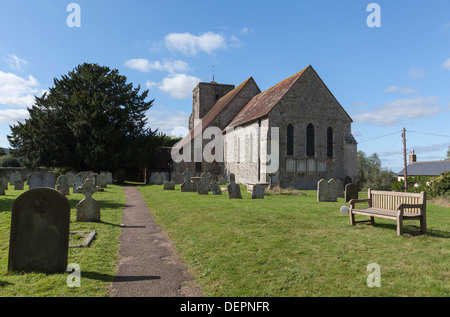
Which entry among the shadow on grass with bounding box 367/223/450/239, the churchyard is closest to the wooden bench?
the shadow on grass with bounding box 367/223/450/239

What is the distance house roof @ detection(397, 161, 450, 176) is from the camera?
35.6 meters

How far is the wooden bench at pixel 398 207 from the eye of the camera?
6.51 meters

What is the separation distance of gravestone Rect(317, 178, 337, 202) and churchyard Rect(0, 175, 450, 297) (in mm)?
4752

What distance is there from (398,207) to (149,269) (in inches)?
212

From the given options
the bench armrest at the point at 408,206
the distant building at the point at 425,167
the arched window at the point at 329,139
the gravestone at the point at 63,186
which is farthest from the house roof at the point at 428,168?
the gravestone at the point at 63,186

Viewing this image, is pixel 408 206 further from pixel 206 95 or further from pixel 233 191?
pixel 206 95

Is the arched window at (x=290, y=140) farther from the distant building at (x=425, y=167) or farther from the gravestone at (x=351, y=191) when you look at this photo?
the distant building at (x=425, y=167)

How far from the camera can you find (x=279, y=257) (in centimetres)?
523

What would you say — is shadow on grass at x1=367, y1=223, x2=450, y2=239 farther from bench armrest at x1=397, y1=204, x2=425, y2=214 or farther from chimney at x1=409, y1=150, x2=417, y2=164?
chimney at x1=409, y1=150, x2=417, y2=164

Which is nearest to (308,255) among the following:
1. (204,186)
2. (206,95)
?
(204,186)

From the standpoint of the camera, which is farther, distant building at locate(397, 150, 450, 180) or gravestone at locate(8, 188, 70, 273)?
distant building at locate(397, 150, 450, 180)

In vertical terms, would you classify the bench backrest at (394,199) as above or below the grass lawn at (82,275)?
above

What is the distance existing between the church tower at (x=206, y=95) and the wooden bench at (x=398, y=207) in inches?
1369
